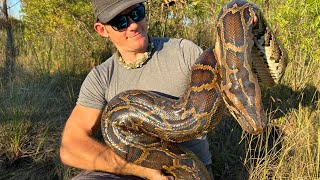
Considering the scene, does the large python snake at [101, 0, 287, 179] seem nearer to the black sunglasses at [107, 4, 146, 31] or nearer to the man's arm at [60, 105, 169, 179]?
the man's arm at [60, 105, 169, 179]

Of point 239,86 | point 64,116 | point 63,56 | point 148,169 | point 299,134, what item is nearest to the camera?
point 239,86

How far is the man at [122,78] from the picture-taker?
3.41 meters

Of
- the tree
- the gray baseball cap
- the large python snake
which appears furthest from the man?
the tree

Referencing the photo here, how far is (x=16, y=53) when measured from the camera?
8.92 m

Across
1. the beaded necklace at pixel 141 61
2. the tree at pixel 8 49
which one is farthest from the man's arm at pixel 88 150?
the tree at pixel 8 49

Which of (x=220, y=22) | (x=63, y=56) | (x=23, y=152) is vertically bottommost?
(x=23, y=152)

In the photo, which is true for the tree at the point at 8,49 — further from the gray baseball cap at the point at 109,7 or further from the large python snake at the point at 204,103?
the large python snake at the point at 204,103

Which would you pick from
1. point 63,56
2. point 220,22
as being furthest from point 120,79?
point 63,56

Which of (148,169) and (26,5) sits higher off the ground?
(26,5)

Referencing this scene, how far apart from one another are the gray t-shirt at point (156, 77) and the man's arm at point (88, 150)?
132 millimetres

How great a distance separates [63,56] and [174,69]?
4536mm

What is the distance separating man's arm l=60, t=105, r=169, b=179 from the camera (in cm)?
340

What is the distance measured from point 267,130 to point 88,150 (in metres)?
2.05

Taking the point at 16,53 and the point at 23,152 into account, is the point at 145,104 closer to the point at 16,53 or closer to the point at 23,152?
the point at 23,152
